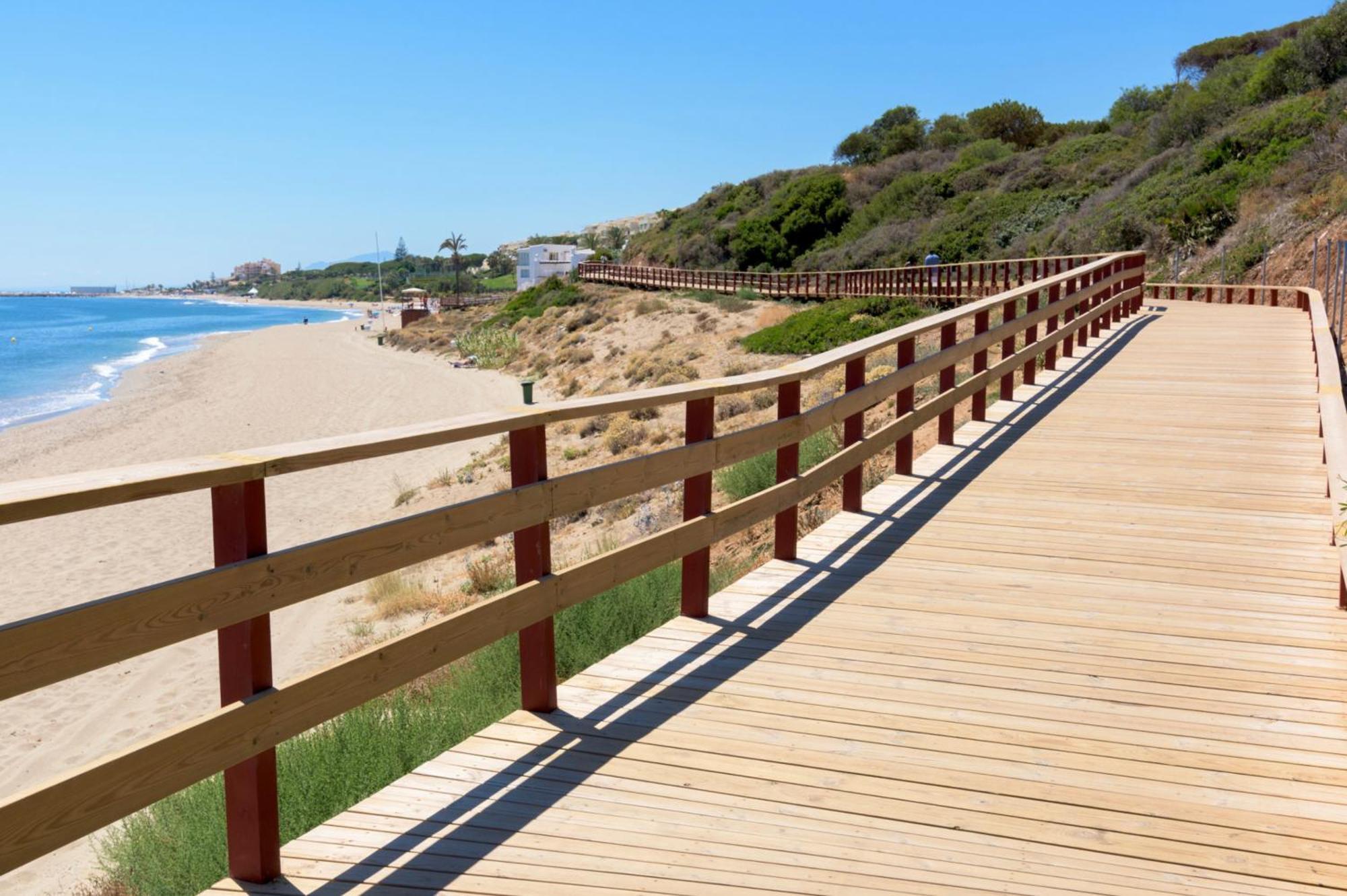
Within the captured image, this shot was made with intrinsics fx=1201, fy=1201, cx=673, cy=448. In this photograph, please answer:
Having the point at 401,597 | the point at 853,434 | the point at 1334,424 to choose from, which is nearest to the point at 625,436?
the point at 401,597

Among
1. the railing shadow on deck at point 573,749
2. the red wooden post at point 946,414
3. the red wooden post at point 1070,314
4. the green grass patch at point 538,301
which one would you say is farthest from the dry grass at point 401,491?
the green grass patch at point 538,301

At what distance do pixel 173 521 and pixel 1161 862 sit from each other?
2150 cm

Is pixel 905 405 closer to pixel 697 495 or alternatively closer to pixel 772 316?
pixel 697 495

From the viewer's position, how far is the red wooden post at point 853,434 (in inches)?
296

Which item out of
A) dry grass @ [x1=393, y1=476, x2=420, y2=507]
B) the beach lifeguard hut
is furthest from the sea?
dry grass @ [x1=393, y1=476, x2=420, y2=507]

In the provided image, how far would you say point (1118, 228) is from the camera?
38438 millimetres

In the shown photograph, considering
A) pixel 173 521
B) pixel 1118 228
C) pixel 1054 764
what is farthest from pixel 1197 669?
pixel 1118 228

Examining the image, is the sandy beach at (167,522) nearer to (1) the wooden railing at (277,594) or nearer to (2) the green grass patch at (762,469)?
(2) the green grass patch at (762,469)

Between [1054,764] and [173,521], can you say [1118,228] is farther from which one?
[1054,764]

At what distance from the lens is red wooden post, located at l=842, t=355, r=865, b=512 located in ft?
24.7

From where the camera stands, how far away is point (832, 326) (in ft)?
108

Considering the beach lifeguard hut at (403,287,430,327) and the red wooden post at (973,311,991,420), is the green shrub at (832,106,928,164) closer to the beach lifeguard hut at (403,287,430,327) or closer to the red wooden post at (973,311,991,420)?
the beach lifeguard hut at (403,287,430,327)

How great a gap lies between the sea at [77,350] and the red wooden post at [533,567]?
44.2m

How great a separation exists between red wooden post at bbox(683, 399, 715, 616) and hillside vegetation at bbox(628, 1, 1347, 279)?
25726mm
